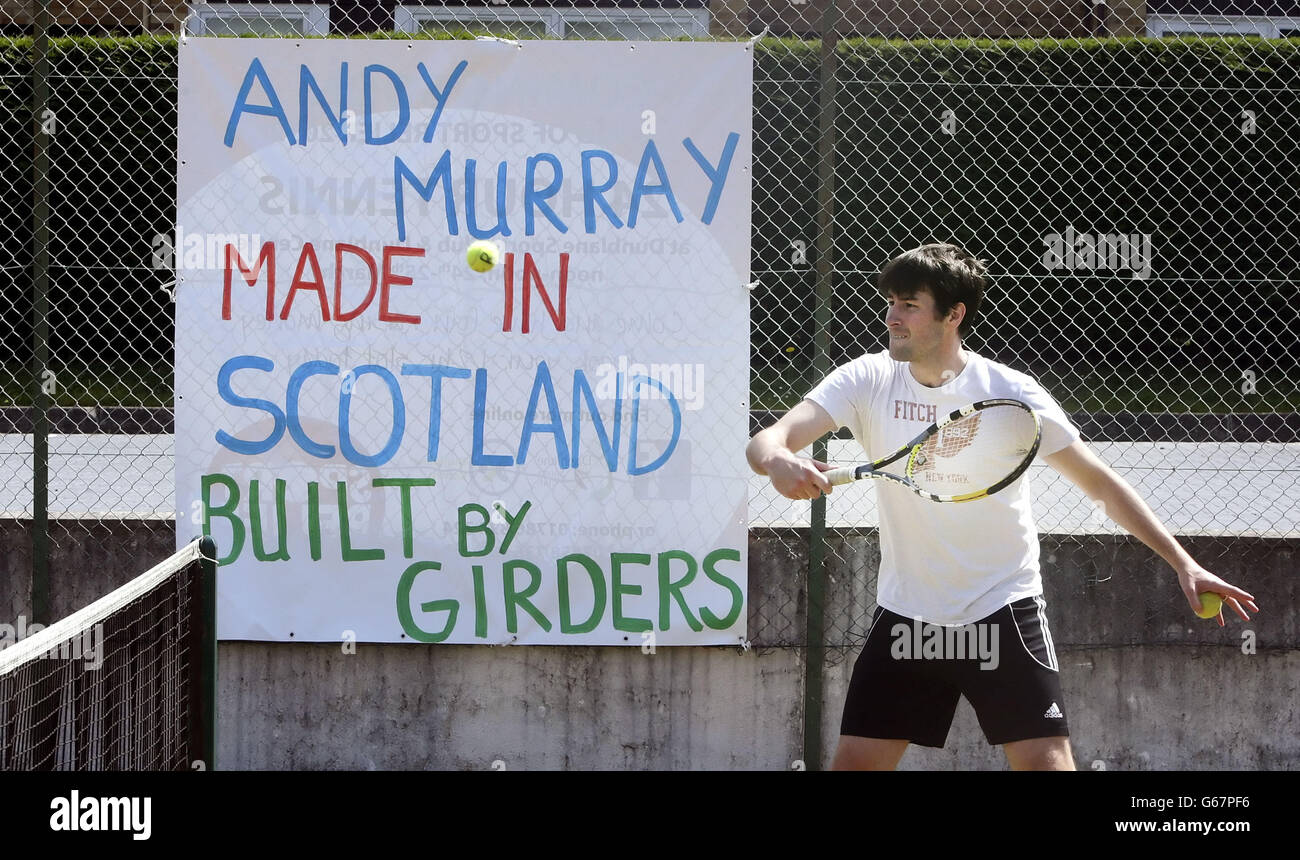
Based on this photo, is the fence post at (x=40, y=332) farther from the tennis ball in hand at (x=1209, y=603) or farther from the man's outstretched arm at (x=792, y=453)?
the tennis ball in hand at (x=1209, y=603)

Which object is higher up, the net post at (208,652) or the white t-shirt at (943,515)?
the white t-shirt at (943,515)

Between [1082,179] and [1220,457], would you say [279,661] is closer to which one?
[1220,457]

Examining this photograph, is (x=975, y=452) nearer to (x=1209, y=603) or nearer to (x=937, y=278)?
(x=937, y=278)

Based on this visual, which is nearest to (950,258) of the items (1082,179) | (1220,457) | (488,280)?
(488,280)

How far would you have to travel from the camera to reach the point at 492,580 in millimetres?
4387

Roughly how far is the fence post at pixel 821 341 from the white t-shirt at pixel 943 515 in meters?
0.84

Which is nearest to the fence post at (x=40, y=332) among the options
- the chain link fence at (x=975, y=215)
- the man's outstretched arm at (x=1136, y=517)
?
the chain link fence at (x=975, y=215)

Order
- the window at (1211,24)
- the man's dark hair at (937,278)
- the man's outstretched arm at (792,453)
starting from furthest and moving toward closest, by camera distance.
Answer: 1. the window at (1211,24)
2. the man's dark hair at (937,278)
3. the man's outstretched arm at (792,453)

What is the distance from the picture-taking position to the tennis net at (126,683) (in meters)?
2.82

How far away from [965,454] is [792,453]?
481 millimetres

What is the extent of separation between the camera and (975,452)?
329 cm

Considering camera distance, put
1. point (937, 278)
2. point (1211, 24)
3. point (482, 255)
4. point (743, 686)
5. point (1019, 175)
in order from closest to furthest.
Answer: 1. point (937, 278)
2. point (482, 255)
3. point (743, 686)
4. point (1019, 175)
5. point (1211, 24)

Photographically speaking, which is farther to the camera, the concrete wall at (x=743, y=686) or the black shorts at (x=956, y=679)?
the concrete wall at (x=743, y=686)

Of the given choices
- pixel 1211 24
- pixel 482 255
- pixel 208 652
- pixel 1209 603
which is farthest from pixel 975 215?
pixel 208 652
